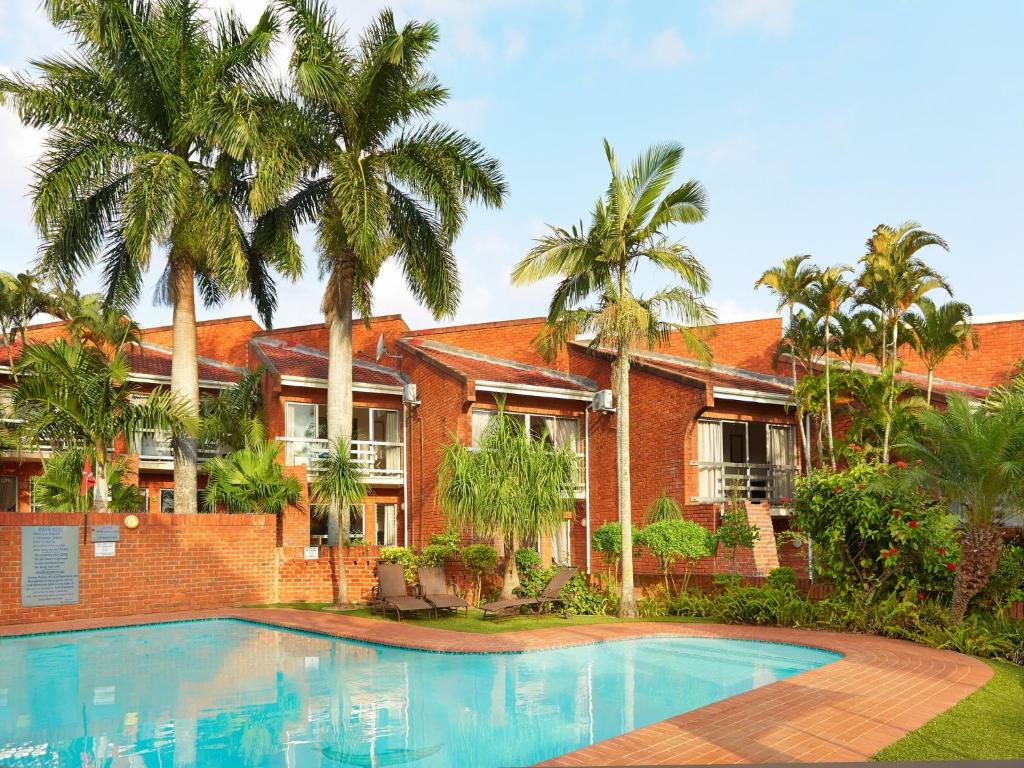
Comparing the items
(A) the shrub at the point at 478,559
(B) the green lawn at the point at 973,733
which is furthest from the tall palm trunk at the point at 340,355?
(B) the green lawn at the point at 973,733

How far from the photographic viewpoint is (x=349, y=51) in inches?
793

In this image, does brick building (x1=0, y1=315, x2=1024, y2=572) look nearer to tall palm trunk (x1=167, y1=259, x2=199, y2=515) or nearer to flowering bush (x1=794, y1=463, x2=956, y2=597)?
tall palm trunk (x1=167, y1=259, x2=199, y2=515)

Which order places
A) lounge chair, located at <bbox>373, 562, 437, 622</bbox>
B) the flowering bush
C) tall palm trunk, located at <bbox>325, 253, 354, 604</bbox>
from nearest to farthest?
1. the flowering bush
2. lounge chair, located at <bbox>373, 562, 437, 622</bbox>
3. tall palm trunk, located at <bbox>325, 253, 354, 604</bbox>

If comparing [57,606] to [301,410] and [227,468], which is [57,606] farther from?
[301,410]

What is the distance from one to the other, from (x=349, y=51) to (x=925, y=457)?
48.6 ft

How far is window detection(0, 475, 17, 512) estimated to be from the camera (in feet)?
78.9

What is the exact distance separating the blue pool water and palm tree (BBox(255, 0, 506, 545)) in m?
6.88

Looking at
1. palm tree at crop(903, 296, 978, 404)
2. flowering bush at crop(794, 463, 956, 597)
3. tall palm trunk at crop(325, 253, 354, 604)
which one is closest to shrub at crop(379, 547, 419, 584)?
tall palm trunk at crop(325, 253, 354, 604)

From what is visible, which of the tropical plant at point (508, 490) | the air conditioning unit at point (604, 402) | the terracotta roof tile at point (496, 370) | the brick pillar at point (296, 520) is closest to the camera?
the tropical plant at point (508, 490)

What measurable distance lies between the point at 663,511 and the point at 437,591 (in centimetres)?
549

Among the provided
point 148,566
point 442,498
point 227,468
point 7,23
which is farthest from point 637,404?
point 7,23

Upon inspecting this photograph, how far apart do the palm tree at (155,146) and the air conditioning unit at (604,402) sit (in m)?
8.25

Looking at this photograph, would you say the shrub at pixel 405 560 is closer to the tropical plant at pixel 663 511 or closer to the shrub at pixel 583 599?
the shrub at pixel 583 599

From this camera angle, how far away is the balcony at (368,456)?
2338 cm
